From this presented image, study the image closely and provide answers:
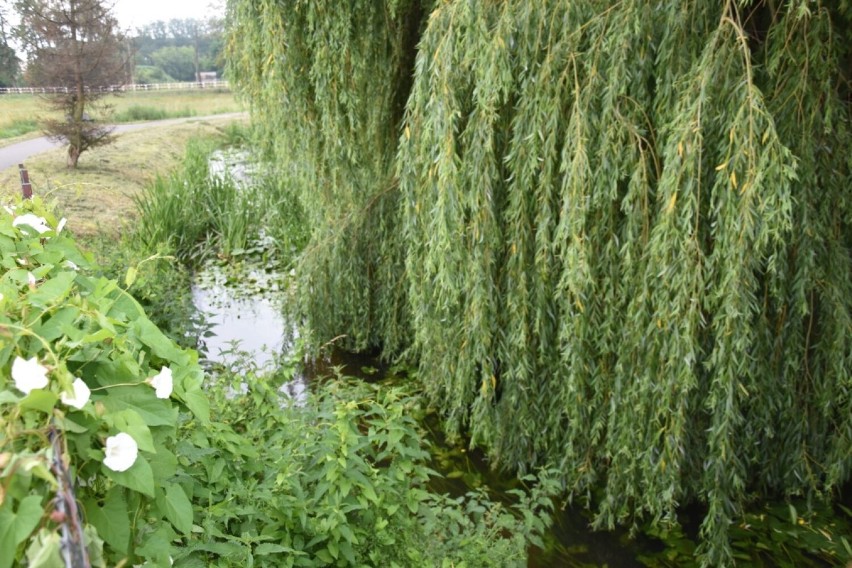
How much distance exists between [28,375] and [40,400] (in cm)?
3

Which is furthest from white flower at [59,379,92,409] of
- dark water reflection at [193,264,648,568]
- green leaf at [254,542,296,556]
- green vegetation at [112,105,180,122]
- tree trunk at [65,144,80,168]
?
green vegetation at [112,105,180,122]

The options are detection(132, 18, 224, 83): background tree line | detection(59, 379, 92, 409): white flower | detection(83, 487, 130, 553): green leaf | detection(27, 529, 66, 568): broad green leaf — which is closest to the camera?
detection(27, 529, 66, 568): broad green leaf

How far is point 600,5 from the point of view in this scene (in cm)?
A: 285

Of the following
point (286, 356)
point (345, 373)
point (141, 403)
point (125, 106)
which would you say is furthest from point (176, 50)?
point (141, 403)

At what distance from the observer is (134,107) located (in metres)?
19.1

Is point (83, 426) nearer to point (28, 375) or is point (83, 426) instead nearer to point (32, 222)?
point (28, 375)

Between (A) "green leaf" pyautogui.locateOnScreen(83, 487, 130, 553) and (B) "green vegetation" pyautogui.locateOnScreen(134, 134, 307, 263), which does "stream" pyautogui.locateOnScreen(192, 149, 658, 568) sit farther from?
(A) "green leaf" pyautogui.locateOnScreen(83, 487, 130, 553)

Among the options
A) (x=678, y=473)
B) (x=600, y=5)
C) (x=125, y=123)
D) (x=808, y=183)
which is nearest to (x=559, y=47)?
(x=600, y=5)

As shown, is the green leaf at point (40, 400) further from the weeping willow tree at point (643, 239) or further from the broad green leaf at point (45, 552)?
the weeping willow tree at point (643, 239)

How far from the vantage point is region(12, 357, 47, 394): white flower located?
30.1 inches

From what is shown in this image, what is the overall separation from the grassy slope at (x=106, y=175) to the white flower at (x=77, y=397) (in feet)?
16.2

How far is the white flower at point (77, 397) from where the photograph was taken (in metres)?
0.78

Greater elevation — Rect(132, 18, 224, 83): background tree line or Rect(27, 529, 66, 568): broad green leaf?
Rect(132, 18, 224, 83): background tree line

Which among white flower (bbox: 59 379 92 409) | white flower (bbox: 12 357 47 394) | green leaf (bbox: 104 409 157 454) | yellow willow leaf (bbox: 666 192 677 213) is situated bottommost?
green leaf (bbox: 104 409 157 454)
